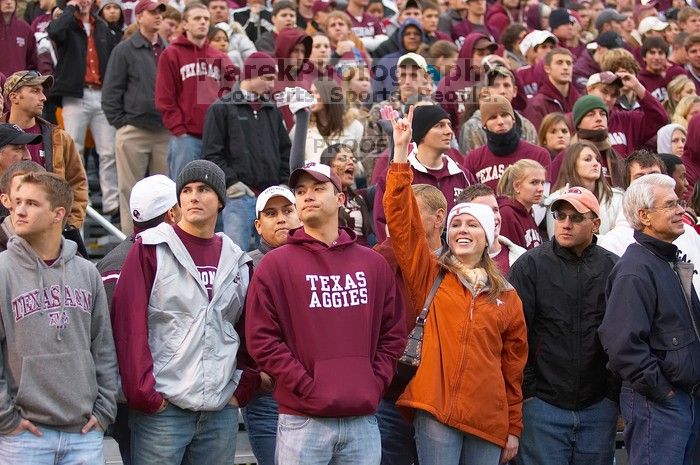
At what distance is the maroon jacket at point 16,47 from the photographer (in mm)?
11344

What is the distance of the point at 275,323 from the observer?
5742mm

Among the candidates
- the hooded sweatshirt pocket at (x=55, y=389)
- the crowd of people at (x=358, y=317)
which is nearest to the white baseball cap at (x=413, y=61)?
the crowd of people at (x=358, y=317)

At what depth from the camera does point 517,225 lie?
7.87 m

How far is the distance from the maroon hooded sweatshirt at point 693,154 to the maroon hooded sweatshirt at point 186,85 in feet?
13.1

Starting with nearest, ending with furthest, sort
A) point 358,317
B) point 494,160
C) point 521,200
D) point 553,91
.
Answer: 1. point 358,317
2. point 521,200
3. point 494,160
4. point 553,91

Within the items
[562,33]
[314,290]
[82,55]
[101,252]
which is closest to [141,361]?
[314,290]

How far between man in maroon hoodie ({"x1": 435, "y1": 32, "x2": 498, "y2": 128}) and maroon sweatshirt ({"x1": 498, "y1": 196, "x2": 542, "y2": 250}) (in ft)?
11.9

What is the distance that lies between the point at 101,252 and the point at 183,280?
4.70 m

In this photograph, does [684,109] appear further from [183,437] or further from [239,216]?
[183,437]

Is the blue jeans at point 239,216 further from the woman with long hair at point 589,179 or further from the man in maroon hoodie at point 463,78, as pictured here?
the man in maroon hoodie at point 463,78

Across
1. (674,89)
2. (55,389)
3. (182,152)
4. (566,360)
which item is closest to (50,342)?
(55,389)

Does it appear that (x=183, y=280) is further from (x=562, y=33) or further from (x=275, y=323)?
(x=562, y=33)

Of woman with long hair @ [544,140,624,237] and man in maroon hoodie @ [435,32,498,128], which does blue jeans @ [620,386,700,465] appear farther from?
man in maroon hoodie @ [435,32,498,128]

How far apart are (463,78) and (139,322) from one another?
7.74 m
